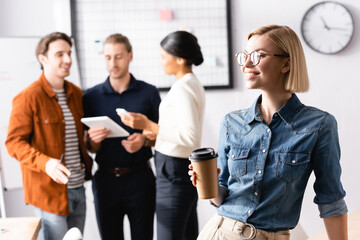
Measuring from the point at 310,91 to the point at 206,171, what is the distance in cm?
229

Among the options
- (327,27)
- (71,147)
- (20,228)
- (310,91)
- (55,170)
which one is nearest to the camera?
(20,228)

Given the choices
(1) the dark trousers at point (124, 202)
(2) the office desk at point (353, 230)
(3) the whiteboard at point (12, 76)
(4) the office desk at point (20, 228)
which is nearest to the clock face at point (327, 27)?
(2) the office desk at point (353, 230)

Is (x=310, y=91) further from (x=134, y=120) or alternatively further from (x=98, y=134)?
(x=98, y=134)

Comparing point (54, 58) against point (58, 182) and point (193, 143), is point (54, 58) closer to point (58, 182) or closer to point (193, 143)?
point (58, 182)

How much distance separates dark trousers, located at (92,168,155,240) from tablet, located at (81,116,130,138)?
0.87 feet

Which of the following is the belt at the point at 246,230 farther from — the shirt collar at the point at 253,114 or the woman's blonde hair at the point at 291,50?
the woman's blonde hair at the point at 291,50

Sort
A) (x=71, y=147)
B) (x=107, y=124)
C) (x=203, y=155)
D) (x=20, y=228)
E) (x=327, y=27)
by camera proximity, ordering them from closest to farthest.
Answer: (x=203, y=155) → (x=20, y=228) → (x=107, y=124) → (x=71, y=147) → (x=327, y=27)

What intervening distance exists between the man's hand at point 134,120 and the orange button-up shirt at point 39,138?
13.6 inches

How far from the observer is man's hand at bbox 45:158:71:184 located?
205 cm

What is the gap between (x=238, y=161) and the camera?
1.31m

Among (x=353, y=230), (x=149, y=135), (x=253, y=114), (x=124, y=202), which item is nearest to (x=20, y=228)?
(x=124, y=202)

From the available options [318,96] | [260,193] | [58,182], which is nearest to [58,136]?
[58,182]

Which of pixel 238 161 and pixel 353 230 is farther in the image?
pixel 353 230

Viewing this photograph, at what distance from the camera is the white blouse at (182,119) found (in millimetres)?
2107
